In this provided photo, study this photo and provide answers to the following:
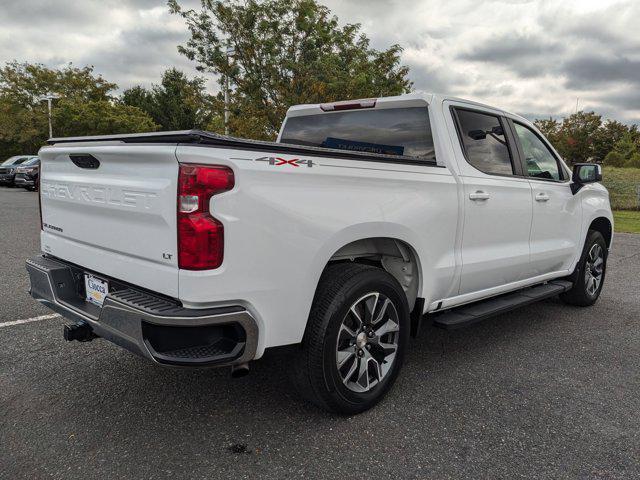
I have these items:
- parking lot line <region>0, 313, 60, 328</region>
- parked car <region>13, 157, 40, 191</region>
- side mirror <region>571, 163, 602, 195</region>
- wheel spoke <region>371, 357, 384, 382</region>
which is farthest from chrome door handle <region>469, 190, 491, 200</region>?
parked car <region>13, 157, 40, 191</region>

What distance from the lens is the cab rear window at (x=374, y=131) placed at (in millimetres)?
3637

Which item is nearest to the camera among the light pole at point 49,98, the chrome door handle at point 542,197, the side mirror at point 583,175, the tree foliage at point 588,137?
the chrome door handle at point 542,197

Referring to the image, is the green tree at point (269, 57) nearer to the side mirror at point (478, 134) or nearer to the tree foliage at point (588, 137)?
the side mirror at point (478, 134)

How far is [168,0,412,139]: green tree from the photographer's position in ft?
43.8

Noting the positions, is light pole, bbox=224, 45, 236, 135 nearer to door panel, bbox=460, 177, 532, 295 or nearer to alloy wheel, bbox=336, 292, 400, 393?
door panel, bbox=460, 177, 532, 295

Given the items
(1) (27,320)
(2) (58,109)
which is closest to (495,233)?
(1) (27,320)

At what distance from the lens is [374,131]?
3.89 m

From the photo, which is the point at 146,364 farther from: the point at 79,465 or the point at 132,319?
the point at 132,319

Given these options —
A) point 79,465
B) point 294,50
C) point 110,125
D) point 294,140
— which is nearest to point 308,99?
point 294,50

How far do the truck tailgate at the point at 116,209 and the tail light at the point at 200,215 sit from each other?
0.18ft

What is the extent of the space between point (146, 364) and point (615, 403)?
3.12 m

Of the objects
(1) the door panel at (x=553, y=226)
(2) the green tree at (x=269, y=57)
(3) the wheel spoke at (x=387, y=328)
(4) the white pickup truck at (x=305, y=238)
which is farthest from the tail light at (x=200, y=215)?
(2) the green tree at (x=269, y=57)

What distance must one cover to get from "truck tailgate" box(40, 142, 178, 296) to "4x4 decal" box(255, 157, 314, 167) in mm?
414

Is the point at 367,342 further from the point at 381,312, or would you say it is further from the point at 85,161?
the point at 85,161
